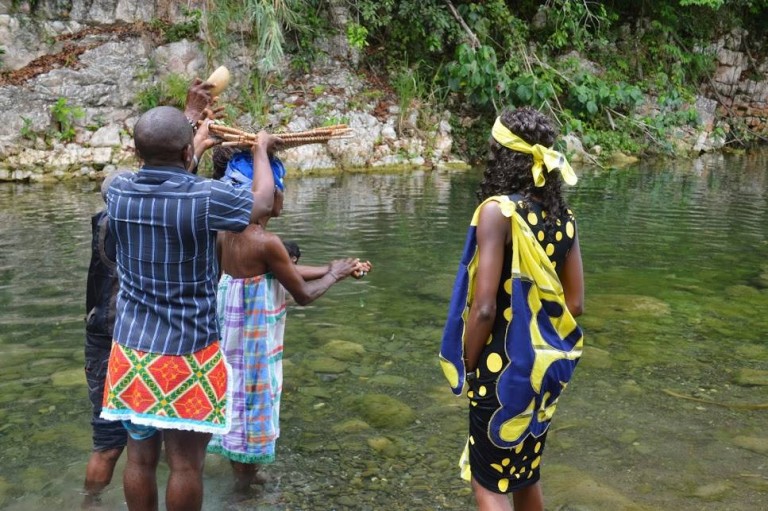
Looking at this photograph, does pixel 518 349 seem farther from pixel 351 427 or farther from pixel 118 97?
pixel 118 97

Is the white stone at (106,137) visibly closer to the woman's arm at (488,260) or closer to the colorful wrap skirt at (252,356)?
the colorful wrap skirt at (252,356)

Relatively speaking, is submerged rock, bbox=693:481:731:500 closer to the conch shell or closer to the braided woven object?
the braided woven object

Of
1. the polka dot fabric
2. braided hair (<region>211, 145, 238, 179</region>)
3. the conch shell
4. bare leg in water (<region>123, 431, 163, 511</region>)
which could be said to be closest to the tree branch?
the conch shell

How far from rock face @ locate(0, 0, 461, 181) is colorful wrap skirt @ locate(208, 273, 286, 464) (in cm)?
1204

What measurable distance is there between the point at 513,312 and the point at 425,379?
2.48 metres

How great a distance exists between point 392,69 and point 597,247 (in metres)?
10.5

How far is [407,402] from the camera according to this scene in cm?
464

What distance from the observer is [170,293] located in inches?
104

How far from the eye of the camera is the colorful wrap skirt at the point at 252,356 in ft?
10.9

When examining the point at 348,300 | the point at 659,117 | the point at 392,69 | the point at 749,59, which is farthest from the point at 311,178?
the point at 749,59

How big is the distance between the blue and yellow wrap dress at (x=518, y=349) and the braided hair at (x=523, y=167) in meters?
0.04

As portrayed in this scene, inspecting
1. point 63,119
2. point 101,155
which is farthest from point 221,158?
point 63,119

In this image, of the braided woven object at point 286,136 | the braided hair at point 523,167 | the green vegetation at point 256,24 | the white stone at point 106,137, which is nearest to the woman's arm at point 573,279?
the braided hair at point 523,167

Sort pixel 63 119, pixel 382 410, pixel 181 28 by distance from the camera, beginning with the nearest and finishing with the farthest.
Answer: pixel 382 410
pixel 63 119
pixel 181 28
